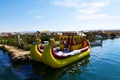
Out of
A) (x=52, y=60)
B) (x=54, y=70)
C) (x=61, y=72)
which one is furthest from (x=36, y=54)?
(x=61, y=72)

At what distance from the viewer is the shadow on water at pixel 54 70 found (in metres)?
16.3

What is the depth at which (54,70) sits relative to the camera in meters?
17.9

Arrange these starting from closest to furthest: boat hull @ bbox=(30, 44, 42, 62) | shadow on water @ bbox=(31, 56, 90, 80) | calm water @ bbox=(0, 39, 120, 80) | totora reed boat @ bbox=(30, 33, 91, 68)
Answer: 1. calm water @ bbox=(0, 39, 120, 80)
2. shadow on water @ bbox=(31, 56, 90, 80)
3. totora reed boat @ bbox=(30, 33, 91, 68)
4. boat hull @ bbox=(30, 44, 42, 62)

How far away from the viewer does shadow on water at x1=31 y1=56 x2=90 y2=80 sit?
16281mm

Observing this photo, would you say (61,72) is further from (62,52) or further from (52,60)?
(62,52)

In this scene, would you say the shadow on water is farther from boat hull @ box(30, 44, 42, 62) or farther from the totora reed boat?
boat hull @ box(30, 44, 42, 62)

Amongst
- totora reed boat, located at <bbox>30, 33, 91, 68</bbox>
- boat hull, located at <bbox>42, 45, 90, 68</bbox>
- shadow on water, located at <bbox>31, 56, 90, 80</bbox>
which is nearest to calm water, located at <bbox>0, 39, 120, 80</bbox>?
shadow on water, located at <bbox>31, 56, 90, 80</bbox>

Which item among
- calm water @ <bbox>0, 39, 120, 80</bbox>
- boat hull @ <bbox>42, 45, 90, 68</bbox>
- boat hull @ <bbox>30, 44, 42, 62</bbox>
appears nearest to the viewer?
calm water @ <bbox>0, 39, 120, 80</bbox>

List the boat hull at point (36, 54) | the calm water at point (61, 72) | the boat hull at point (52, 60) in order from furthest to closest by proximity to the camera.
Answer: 1. the boat hull at point (36, 54)
2. the boat hull at point (52, 60)
3. the calm water at point (61, 72)

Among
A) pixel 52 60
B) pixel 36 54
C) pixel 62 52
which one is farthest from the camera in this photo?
pixel 62 52

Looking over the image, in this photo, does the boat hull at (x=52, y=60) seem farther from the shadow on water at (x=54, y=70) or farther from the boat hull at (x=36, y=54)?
the boat hull at (x=36, y=54)

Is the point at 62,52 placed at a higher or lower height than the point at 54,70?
higher

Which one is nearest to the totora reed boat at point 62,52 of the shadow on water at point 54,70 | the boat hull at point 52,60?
the boat hull at point 52,60

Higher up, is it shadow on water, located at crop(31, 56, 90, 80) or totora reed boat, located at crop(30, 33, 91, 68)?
totora reed boat, located at crop(30, 33, 91, 68)
